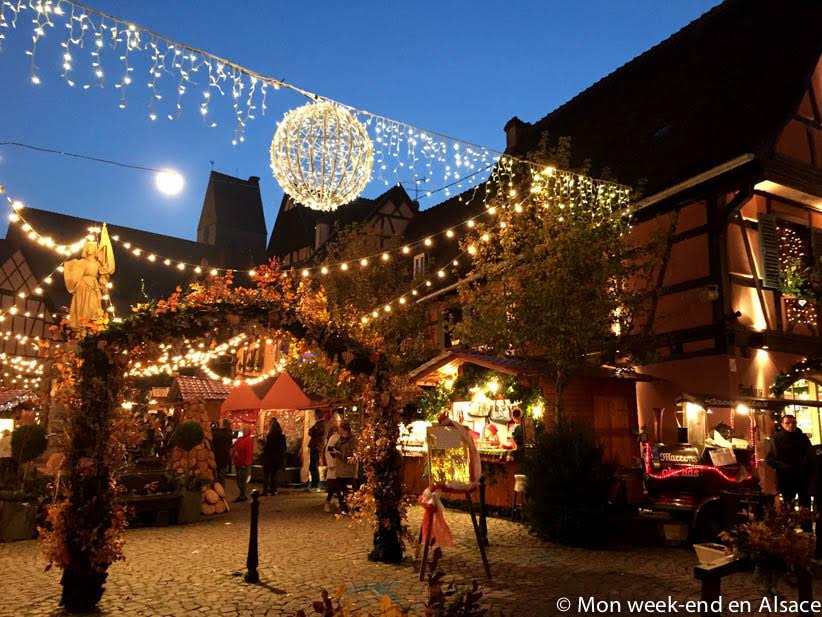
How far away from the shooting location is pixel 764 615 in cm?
577

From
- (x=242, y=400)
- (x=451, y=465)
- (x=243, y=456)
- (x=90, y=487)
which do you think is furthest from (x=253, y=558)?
(x=242, y=400)

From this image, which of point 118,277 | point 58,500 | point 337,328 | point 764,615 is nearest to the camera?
point 764,615

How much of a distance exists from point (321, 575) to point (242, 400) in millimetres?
12848

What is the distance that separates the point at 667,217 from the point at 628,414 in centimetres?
434

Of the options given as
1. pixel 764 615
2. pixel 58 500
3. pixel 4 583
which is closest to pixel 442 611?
pixel 764 615

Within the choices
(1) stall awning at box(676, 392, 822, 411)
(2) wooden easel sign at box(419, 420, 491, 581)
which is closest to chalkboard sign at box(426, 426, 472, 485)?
(2) wooden easel sign at box(419, 420, 491, 581)

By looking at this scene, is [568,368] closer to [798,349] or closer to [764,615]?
[798,349]

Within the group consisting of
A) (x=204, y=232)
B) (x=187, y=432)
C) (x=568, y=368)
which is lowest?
(x=187, y=432)

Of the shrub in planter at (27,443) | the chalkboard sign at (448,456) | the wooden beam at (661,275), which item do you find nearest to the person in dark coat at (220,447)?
the shrub in planter at (27,443)

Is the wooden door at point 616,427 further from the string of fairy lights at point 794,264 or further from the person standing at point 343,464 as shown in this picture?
the person standing at point 343,464

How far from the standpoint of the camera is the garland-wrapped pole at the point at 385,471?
8.09m

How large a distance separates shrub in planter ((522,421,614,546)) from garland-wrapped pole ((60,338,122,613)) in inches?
228

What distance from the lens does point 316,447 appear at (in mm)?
16859

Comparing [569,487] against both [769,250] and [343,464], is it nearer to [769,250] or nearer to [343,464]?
[343,464]
